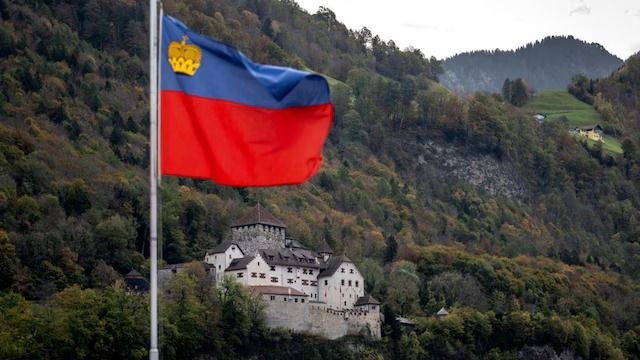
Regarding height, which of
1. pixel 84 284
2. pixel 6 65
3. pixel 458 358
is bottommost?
pixel 458 358

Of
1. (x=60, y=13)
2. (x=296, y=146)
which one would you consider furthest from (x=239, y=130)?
(x=60, y=13)

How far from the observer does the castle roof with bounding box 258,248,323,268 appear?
380 ft

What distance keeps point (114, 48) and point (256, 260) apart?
A: 275ft

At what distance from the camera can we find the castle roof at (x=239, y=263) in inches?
4414

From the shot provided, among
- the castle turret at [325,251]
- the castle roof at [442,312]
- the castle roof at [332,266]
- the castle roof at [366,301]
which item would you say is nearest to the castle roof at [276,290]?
the castle roof at [332,266]

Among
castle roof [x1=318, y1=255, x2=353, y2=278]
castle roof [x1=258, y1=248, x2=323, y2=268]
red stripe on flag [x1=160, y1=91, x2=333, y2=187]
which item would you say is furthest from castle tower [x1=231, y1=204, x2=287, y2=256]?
red stripe on flag [x1=160, y1=91, x2=333, y2=187]

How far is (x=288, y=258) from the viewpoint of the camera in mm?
117312

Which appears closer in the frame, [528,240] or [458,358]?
[458,358]

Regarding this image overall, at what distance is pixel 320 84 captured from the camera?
26734 mm

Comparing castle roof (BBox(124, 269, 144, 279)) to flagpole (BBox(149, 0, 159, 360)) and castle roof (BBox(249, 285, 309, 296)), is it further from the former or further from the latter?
flagpole (BBox(149, 0, 159, 360))

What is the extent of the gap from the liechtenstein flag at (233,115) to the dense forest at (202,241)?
6270cm

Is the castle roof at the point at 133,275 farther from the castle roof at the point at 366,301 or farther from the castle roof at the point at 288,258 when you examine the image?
the castle roof at the point at 366,301

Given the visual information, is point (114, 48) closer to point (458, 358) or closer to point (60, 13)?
point (60, 13)

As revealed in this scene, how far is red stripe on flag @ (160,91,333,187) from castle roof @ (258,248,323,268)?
88.7 meters
